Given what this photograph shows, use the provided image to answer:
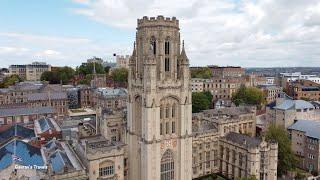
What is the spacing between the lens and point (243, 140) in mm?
69062

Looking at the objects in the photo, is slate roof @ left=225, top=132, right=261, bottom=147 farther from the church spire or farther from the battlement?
the battlement

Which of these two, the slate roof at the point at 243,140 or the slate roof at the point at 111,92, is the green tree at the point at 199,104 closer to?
the slate roof at the point at 111,92

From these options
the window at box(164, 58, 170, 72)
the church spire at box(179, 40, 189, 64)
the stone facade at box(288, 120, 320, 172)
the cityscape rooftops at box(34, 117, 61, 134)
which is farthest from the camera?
the stone facade at box(288, 120, 320, 172)

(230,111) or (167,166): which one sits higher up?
(230,111)

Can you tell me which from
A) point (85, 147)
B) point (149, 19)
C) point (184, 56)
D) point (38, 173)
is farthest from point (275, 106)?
point (38, 173)

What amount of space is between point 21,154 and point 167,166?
2468 cm

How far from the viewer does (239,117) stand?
87938mm

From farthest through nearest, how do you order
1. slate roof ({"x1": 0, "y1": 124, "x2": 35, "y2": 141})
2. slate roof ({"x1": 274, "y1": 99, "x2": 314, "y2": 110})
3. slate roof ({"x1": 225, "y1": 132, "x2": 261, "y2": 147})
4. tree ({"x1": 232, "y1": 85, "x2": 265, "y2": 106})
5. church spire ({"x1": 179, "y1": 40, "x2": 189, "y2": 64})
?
tree ({"x1": 232, "y1": 85, "x2": 265, "y2": 106}) < slate roof ({"x1": 274, "y1": 99, "x2": 314, "y2": 110}) < slate roof ({"x1": 225, "y1": 132, "x2": 261, "y2": 147}) < slate roof ({"x1": 0, "y1": 124, "x2": 35, "y2": 141}) < church spire ({"x1": 179, "y1": 40, "x2": 189, "y2": 64})

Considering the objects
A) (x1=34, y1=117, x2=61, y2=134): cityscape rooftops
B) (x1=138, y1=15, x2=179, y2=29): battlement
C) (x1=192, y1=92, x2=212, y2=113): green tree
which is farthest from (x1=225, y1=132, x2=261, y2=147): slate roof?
(x1=192, y1=92, x2=212, y2=113): green tree

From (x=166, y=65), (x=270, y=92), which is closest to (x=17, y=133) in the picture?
(x=166, y=65)

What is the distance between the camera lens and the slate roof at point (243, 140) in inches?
2606

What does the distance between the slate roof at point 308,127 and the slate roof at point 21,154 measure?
6391 cm

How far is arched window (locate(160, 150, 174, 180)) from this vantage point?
2200 inches

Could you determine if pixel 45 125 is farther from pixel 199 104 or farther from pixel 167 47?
pixel 199 104
